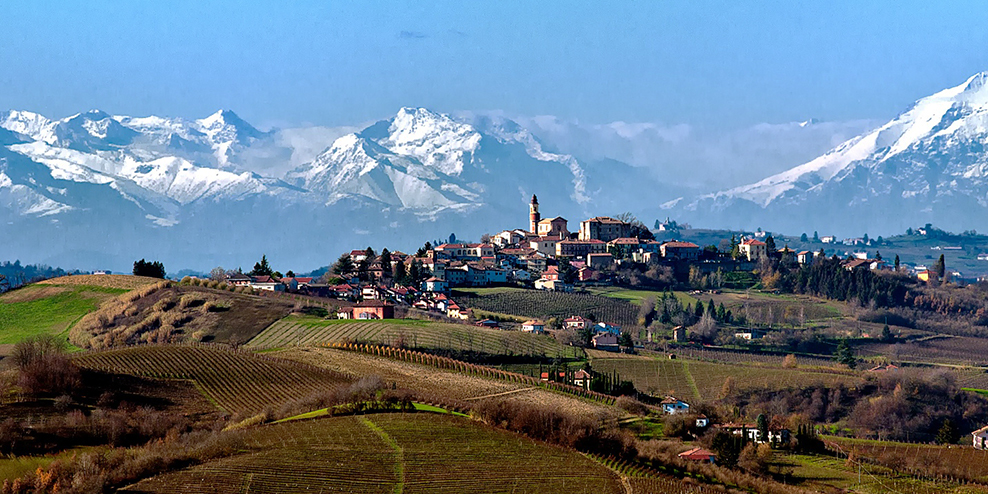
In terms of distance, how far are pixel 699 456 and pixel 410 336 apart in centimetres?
3168

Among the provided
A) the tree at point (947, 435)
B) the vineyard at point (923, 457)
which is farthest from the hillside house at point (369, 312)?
the tree at point (947, 435)

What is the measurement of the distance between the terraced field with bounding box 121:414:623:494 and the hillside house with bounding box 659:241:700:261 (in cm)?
9228

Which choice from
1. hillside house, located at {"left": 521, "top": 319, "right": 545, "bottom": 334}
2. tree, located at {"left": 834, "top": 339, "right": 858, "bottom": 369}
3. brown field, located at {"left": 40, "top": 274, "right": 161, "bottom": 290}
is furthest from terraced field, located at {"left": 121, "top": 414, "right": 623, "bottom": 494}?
brown field, located at {"left": 40, "top": 274, "right": 161, "bottom": 290}

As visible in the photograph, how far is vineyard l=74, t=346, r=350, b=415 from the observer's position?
56781 millimetres

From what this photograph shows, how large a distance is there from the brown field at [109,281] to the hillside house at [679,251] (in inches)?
2425

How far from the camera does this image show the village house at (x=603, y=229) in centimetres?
14862

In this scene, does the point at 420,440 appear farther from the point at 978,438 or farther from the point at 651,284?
the point at 651,284

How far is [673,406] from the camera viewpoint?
210 ft

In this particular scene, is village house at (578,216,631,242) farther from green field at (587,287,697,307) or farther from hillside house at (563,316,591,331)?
hillside house at (563,316,591,331)

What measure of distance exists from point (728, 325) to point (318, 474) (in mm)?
73233

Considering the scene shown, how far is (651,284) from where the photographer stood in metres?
129

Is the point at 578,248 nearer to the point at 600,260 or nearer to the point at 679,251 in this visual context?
the point at 600,260

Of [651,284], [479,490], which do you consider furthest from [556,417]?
[651,284]

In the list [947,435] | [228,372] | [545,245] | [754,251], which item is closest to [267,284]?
[545,245]
